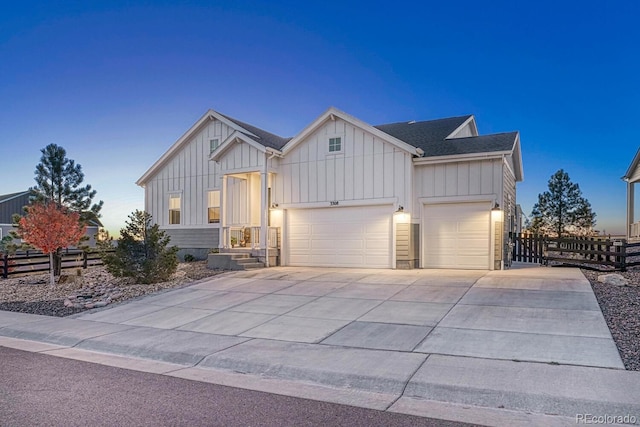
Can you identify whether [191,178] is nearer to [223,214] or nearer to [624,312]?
[223,214]

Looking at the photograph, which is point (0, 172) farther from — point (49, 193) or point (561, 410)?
point (561, 410)

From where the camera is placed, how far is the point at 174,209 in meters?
20.4

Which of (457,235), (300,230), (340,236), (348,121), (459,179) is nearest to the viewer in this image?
(459,179)

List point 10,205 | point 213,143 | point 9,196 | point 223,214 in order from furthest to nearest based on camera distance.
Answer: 1. point 9,196
2. point 10,205
3. point 213,143
4. point 223,214

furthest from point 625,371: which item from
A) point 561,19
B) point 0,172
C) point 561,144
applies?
point 0,172

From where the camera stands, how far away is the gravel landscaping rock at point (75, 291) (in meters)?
10.5

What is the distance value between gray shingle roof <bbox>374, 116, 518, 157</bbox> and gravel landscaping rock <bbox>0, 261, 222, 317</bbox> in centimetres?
902

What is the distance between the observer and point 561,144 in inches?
976

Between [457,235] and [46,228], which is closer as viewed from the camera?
[46,228]

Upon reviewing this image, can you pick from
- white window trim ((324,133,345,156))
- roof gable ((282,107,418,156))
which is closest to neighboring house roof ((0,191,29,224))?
roof gable ((282,107,418,156))

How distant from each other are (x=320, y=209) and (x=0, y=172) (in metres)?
21.7

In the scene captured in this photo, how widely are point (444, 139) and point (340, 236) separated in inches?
214

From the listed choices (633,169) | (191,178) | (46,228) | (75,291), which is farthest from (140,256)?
(633,169)

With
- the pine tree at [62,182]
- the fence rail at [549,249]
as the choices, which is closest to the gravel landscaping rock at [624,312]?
the fence rail at [549,249]
